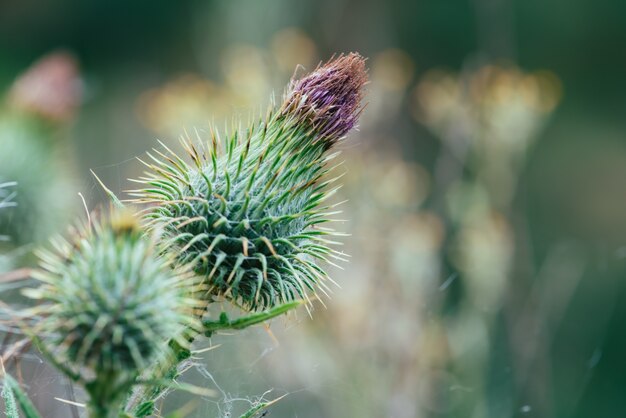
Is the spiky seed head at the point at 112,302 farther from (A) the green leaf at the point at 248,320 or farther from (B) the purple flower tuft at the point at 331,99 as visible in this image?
(B) the purple flower tuft at the point at 331,99

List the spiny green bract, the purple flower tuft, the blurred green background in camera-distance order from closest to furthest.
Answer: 1. the spiny green bract
2. the purple flower tuft
3. the blurred green background

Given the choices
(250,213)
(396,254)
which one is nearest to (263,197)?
(250,213)

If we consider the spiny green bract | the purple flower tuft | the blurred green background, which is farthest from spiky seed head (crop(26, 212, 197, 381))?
the purple flower tuft

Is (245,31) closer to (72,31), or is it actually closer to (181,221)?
(181,221)

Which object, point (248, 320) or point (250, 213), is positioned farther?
point (250, 213)

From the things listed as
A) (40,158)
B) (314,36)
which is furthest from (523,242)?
(314,36)

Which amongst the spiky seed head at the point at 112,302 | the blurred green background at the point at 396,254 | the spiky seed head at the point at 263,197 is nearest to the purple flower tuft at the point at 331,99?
the spiky seed head at the point at 263,197

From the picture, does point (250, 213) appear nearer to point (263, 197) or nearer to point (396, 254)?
point (263, 197)

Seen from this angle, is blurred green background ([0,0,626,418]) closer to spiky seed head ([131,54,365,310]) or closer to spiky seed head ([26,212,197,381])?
spiky seed head ([131,54,365,310])
